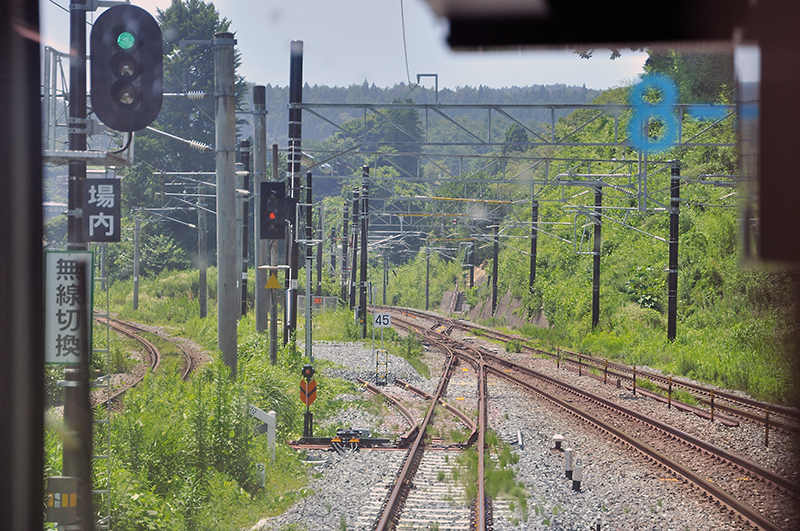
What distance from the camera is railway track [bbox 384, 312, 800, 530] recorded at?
9.41 meters

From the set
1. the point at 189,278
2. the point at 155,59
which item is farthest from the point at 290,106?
the point at 189,278

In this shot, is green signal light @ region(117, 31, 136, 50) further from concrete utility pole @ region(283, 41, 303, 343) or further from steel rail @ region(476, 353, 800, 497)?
steel rail @ region(476, 353, 800, 497)

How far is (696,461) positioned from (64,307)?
10033 millimetres

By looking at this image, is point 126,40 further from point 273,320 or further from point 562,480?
point 273,320

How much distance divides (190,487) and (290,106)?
365 inches

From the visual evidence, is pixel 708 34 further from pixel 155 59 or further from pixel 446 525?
pixel 446 525

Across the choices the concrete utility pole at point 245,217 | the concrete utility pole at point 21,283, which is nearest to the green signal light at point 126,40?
the concrete utility pole at point 21,283

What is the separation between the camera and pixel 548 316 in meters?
37.5

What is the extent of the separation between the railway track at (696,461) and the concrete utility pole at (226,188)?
7.26 metres

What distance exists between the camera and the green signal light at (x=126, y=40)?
6.24m

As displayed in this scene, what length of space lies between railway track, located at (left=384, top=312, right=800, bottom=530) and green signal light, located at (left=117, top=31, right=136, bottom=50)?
8300 millimetres

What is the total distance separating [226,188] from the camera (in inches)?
481

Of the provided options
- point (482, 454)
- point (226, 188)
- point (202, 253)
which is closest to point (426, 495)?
point (482, 454)

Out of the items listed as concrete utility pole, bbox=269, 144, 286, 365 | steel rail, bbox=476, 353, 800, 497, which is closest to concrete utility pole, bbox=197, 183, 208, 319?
concrete utility pole, bbox=269, 144, 286, 365
